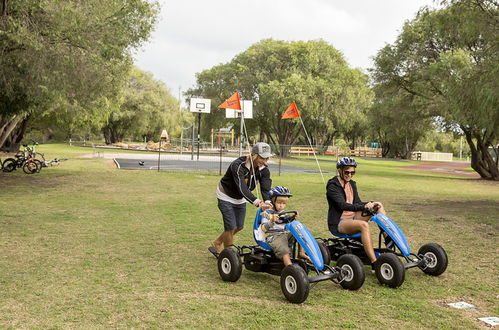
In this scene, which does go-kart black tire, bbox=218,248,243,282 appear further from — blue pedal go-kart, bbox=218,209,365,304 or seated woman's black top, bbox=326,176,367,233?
seated woman's black top, bbox=326,176,367,233

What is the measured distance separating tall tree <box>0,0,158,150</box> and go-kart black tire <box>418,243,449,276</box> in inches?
378

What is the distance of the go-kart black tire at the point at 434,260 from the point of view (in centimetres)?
570

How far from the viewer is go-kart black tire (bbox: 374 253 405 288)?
205 inches

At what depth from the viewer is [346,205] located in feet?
18.9

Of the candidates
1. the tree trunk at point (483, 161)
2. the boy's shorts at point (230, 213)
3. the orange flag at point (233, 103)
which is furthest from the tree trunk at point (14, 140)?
the boy's shorts at point (230, 213)

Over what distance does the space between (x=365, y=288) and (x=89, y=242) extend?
4387 millimetres

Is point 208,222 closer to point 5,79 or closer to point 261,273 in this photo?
point 261,273

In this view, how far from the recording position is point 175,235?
8148 mm

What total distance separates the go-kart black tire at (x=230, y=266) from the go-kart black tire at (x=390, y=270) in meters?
1.61

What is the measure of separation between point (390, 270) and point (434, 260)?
32.2 inches

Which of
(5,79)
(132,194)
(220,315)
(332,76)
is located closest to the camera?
(220,315)

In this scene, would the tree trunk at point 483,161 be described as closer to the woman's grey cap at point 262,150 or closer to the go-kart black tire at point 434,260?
the go-kart black tire at point 434,260

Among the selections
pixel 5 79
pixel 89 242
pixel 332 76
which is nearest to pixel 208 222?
pixel 89 242

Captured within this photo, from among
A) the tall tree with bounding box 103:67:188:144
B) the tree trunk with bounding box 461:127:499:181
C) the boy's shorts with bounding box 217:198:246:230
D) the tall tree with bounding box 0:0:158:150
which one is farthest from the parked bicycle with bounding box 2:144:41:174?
the tall tree with bounding box 103:67:188:144
